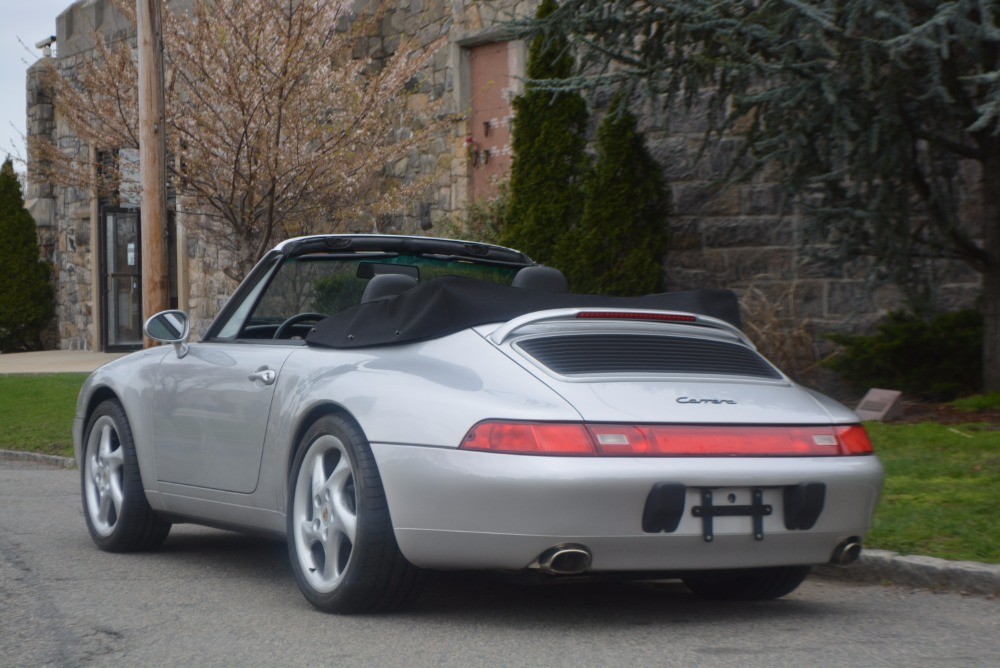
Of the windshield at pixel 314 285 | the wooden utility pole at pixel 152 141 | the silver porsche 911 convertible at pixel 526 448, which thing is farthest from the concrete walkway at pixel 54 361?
the silver porsche 911 convertible at pixel 526 448

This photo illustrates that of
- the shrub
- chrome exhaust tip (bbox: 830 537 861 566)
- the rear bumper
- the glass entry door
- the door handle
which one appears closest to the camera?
the rear bumper


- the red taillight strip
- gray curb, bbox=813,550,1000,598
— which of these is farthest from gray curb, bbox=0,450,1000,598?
the red taillight strip

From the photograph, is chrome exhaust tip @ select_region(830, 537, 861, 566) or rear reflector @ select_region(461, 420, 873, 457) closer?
rear reflector @ select_region(461, 420, 873, 457)

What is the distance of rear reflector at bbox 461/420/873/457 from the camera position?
4.44 m

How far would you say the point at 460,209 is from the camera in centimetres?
1712

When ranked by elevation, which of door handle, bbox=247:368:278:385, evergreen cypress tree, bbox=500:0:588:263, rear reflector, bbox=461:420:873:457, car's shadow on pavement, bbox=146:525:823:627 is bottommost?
car's shadow on pavement, bbox=146:525:823:627

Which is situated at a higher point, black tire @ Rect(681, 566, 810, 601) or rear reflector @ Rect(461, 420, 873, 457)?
rear reflector @ Rect(461, 420, 873, 457)

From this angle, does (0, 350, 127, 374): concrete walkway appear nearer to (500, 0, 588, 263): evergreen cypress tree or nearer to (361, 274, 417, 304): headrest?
(500, 0, 588, 263): evergreen cypress tree

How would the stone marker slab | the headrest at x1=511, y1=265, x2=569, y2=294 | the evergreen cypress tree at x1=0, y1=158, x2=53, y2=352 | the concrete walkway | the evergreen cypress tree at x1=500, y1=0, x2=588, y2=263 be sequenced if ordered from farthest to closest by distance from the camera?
1. the evergreen cypress tree at x1=0, y1=158, x2=53, y2=352
2. the concrete walkway
3. the evergreen cypress tree at x1=500, y1=0, x2=588, y2=263
4. the stone marker slab
5. the headrest at x1=511, y1=265, x2=569, y2=294

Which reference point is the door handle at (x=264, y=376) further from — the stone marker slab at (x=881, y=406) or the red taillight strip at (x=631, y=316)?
the stone marker slab at (x=881, y=406)

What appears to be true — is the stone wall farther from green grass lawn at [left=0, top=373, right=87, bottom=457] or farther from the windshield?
the windshield

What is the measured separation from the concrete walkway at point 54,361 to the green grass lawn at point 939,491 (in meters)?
13.4

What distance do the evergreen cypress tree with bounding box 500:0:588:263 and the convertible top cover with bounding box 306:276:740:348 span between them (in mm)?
7915

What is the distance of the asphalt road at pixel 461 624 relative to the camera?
4.40 meters
